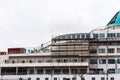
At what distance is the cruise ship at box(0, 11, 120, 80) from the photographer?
84.9 metres

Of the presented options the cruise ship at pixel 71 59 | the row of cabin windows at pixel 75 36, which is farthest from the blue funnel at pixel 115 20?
the row of cabin windows at pixel 75 36

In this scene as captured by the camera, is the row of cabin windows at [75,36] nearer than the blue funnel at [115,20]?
Yes

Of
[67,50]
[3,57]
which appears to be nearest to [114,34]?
[67,50]

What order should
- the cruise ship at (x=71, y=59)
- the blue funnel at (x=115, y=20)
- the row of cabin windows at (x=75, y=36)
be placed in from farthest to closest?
1. the blue funnel at (x=115, y=20)
2. the row of cabin windows at (x=75, y=36)
3. the cruise ship at (x=71, y=59)

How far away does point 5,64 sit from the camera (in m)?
87.0

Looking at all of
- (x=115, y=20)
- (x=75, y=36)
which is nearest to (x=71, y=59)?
(x=75, y=36)

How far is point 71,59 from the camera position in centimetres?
8606

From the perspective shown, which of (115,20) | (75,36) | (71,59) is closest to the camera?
(71,59)

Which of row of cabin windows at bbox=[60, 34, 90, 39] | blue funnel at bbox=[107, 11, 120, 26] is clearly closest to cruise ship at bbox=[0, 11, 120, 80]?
row of cabin windows at bbox=[60, 34, 90, 39]

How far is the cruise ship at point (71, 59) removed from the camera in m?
84.9

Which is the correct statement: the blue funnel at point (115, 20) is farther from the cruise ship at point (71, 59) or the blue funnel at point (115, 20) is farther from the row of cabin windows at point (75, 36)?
the row of cabin windows at point (75, 36)

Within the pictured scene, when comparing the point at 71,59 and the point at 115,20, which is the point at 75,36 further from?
the point at 115,20

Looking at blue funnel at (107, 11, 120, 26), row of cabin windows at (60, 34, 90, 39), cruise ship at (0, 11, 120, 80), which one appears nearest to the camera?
cruise ship at (0, 11, 120, 80)

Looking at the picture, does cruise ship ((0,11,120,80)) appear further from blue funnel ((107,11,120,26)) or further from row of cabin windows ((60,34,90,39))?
blue funnel ((107,11,120,26))
